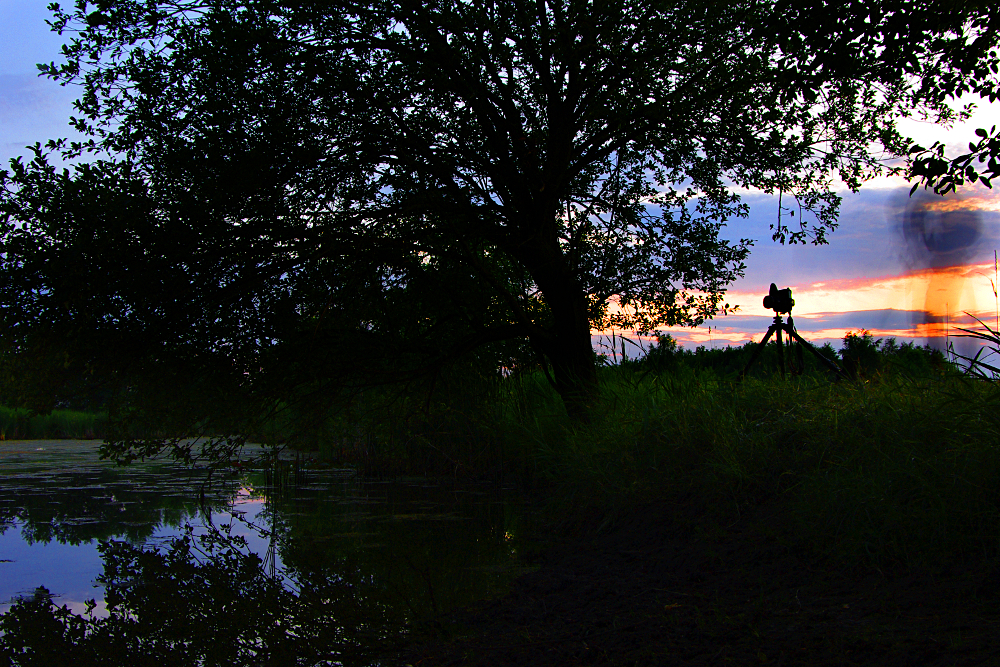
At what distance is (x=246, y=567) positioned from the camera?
5828 millimetres

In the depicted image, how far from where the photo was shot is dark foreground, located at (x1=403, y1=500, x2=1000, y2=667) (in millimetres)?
3131

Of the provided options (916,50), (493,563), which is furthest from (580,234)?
(493,563)

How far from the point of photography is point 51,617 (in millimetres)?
4637

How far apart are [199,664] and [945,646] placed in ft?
11.5

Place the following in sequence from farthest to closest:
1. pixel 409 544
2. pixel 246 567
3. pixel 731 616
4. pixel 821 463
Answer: pixel 409 544 → pixel 246 567 → pixel 821 463 → pixel 731 616

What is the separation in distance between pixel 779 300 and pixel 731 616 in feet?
20.1

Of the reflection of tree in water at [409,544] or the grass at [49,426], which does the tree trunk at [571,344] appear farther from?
the grass at [49,426]

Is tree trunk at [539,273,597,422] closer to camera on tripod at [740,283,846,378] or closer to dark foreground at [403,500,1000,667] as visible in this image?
camera on tripod at [740,283,846,378]

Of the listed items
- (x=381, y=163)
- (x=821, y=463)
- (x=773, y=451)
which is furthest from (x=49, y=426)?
(x=821, y=463)

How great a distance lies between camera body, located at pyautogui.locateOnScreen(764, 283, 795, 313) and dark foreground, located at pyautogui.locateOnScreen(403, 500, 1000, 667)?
4693mm

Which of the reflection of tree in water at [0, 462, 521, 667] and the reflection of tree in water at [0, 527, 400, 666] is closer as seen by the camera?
the reflection of tree in water at [0, 527, 400, 666]

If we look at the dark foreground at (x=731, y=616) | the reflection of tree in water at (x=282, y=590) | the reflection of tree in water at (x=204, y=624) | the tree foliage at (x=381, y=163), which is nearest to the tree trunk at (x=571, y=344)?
the tree foliage at (x=381, y=163)

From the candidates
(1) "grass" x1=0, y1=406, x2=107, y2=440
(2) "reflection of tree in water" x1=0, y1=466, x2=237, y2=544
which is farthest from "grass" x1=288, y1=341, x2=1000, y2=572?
(1) "grass" x1=0, y1=406, x2=107, y2=440

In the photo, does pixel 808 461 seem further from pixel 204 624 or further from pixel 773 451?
pixel 204 624
